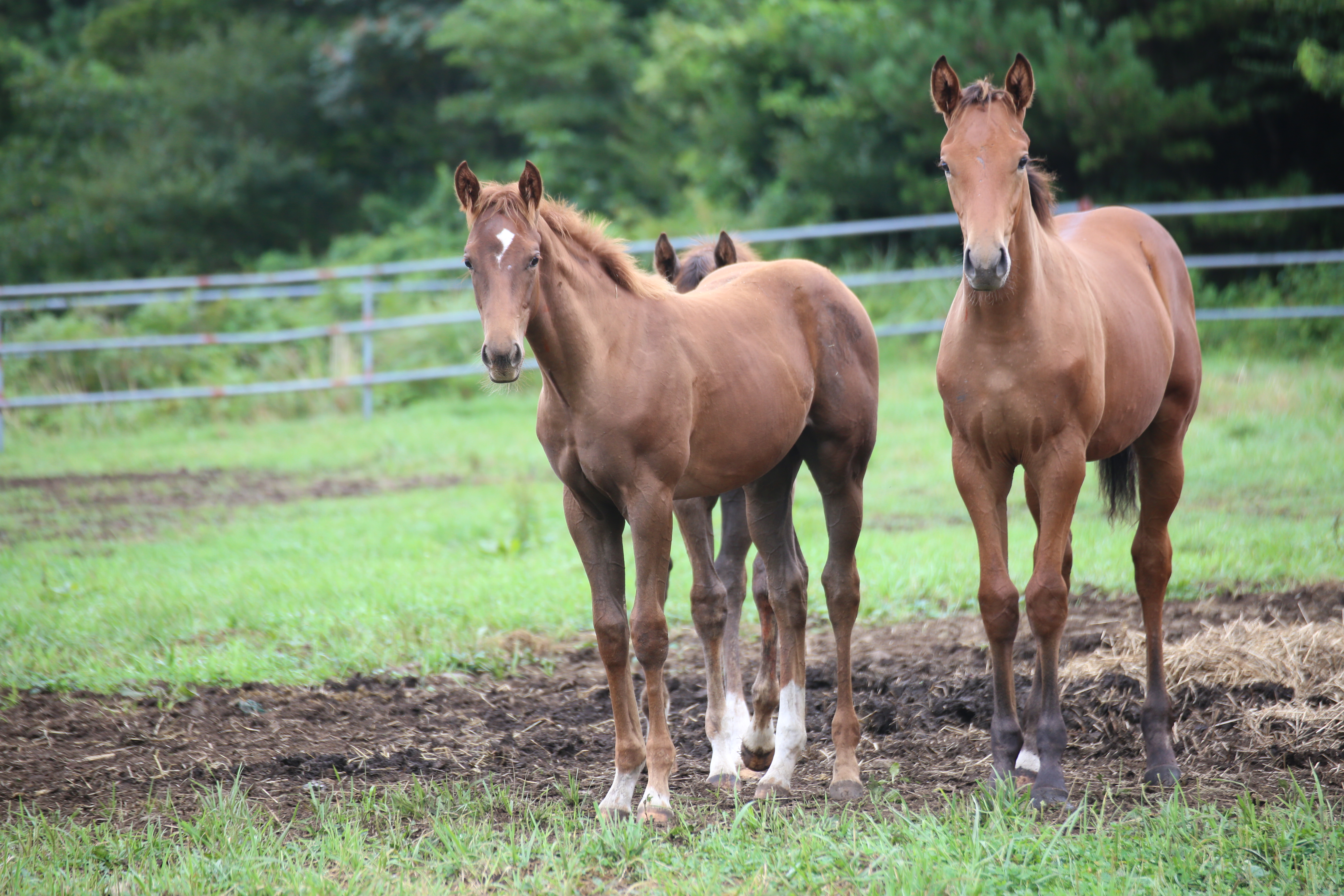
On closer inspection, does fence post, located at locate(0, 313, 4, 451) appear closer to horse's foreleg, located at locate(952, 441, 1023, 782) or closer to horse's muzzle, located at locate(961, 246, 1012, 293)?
horse's foreleg, located at locate(952, 441, 1023, 782)

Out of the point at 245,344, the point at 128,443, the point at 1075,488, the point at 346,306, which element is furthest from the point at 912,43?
the point at 1075,488

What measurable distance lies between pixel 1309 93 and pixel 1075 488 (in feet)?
39.1

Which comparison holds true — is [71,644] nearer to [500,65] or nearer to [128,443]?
[128,443]

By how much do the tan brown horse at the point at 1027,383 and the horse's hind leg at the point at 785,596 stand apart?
72 centimetres

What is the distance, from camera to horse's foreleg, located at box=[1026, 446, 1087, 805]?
403cm

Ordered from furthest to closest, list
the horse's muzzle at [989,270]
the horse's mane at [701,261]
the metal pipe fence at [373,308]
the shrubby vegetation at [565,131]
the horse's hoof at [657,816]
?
1. the shrubby vegetation at [565,131]
2. the metal pipe fence at [373,308]
3. the horse's mane at [701,261]
4. the horse's hoof at [657,816]
5. the horse's muzzle at [989,270]

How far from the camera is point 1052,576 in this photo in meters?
4.05

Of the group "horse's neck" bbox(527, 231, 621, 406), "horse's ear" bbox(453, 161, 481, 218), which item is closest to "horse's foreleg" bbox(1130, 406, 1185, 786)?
"horse's neck" bbox(527, 231, 621, 406)

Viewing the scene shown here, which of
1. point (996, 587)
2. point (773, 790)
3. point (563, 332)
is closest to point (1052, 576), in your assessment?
point (996, 587)

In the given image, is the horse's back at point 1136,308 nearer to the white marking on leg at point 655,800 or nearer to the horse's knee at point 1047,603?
the horse's knee at point 1047,603

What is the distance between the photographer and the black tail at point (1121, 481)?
17.1 ft

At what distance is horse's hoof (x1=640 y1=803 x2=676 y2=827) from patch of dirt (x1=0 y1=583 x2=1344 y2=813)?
376 millimetres

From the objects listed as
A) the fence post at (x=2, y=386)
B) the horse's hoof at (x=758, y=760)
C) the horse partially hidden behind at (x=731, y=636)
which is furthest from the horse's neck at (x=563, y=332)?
the fence post at (x=2, y=386)

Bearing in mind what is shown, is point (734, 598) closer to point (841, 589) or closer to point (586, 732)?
point (841, 589)
